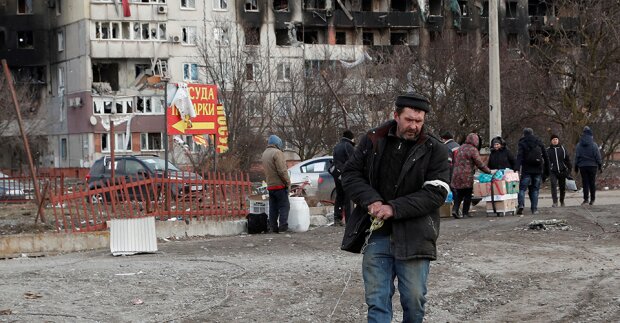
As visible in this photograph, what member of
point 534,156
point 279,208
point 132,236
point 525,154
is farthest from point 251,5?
point 132,236

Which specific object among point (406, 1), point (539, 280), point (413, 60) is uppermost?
point (406, 1)

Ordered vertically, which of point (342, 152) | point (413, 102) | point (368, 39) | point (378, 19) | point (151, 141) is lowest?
point (342, 152)

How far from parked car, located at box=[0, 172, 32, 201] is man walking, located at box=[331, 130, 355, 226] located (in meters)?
12.3

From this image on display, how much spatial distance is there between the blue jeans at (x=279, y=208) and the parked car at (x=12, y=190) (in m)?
12.6

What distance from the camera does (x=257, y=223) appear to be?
2030cm

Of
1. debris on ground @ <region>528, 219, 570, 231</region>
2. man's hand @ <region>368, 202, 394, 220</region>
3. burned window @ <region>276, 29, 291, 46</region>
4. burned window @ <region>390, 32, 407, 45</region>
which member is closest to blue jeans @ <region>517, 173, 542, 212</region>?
debris on ground @ <region>528, 219, 570, 231</region>

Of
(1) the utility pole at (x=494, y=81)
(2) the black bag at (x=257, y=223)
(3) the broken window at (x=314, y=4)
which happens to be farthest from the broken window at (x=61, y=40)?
(2) the black bag at (x=257, y=223)

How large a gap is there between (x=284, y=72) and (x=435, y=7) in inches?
833

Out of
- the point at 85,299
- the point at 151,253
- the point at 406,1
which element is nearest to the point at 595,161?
the point at 151,253

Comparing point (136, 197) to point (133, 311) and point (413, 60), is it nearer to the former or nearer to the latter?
point (133, 311)

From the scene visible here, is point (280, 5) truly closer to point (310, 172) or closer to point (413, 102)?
point (310, 172)

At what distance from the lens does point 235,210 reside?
70.7 feet

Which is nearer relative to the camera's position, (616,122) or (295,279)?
(295,279)

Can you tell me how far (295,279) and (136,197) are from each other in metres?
7.24
